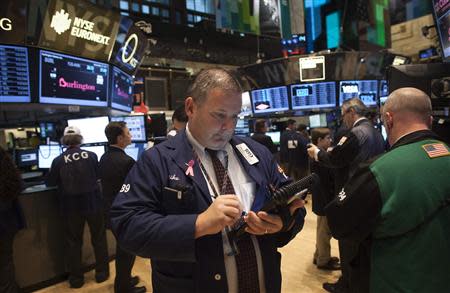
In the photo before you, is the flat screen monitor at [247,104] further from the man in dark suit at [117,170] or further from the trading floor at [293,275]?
the man in dark suit at [117,170]

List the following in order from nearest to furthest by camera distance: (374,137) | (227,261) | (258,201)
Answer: (227,261) → (258,201) → (374,137)

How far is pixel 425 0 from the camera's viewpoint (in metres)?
10.3

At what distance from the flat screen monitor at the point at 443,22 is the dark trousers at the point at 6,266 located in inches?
153

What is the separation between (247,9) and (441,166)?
4593mm

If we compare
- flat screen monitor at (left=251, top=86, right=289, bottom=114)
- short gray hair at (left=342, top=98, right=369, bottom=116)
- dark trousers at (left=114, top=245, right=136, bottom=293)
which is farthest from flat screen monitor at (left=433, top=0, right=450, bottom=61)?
flat screen monitor at (left=251, top=86, right=289, bottom=114)

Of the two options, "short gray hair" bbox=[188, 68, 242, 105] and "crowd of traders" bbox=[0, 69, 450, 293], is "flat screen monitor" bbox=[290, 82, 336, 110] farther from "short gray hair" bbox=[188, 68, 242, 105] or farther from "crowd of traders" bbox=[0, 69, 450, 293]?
"short gray hair" bbox=[188, 68, 242, 105]

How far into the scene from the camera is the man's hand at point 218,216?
1.04 metres

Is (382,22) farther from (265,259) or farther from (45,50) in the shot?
(265,259)

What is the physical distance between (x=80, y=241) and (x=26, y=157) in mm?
3030

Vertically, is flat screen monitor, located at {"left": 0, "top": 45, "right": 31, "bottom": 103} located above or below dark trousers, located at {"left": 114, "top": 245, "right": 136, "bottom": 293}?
above

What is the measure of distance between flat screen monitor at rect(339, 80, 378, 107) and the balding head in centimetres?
576

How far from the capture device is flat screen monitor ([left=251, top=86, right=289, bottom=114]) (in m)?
7.56

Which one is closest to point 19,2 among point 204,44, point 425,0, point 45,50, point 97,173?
point 45,50

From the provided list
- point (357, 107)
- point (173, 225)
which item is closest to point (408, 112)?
point (173, 225)
